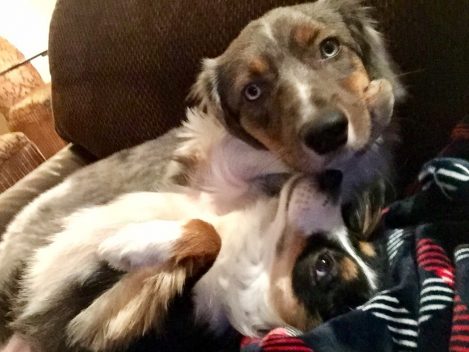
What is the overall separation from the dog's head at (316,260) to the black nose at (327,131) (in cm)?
7

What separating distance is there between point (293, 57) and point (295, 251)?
0.44 meters

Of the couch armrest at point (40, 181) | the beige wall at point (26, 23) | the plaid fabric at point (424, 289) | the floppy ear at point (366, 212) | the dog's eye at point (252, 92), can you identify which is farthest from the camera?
the beige wall at point (26, 23)

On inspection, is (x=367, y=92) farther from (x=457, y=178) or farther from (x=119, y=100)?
(x=119, y=100)

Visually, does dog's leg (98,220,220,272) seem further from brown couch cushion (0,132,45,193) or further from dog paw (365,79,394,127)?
brown couch cushion (0,132,45,193)

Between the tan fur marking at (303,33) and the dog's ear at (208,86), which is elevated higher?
the tan fur marking at (303,33)

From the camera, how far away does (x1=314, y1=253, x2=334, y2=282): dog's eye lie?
111 cm

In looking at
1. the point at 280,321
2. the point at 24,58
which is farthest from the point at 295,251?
the point at 24,58

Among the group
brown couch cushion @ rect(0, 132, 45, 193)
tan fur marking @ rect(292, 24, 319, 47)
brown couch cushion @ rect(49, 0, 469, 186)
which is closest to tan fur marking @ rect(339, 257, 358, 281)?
brown couch cushion @ rect(49, 0, 469, 186)

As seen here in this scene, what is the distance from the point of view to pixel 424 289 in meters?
0.94

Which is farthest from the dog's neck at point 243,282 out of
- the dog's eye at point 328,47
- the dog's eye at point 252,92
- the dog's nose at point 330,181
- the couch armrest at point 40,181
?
the couch armrest at point 40,181

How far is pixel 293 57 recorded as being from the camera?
1278 millimetres

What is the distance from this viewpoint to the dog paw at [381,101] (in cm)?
123

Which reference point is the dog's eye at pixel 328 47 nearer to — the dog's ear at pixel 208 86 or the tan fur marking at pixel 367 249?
the dog's ear at pixel 208 86

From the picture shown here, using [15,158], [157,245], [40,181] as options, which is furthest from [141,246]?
[15,158]
